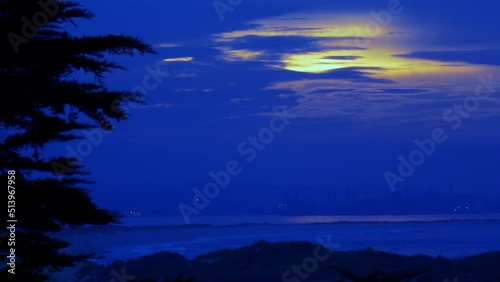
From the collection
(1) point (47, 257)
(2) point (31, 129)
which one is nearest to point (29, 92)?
(2) point (31, 129)

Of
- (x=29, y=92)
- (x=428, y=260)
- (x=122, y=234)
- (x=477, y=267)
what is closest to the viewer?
(x=29, y=92)

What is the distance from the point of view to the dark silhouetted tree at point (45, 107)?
775 cm

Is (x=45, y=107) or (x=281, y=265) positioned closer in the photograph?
(x=45, y=107)

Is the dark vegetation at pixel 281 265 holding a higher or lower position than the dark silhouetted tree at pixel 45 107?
higher

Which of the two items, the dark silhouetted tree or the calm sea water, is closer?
the dark silhouetted tree

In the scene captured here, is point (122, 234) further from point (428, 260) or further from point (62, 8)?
point (62, 8)

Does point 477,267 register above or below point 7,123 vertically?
above

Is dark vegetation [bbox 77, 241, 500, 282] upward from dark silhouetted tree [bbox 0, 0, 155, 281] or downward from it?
upward

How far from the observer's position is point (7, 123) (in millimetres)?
8039

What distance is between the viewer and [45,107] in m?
7.98

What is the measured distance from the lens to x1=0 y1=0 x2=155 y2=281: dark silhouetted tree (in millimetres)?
7754

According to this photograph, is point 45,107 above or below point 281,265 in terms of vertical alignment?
below

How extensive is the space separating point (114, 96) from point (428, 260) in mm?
20567

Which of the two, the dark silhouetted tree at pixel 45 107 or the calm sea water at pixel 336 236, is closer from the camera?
the dark silhouetted tree at pixel 45 107
